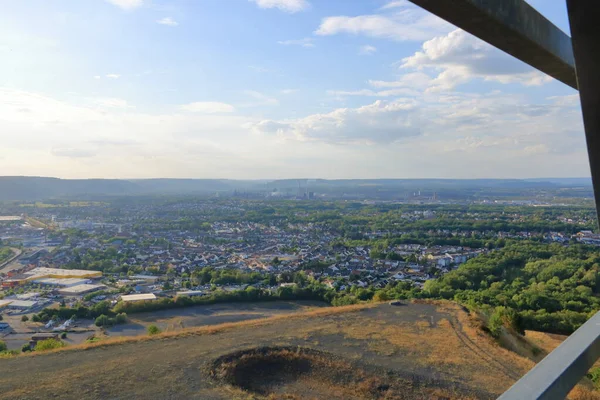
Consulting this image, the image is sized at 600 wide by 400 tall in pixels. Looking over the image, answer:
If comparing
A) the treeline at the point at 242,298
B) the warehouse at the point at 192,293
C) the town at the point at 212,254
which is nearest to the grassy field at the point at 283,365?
the town at the point at 212,254

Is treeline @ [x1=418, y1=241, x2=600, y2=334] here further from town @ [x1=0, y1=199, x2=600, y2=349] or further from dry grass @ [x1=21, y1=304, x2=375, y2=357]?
dry grass @ [x1=21, y1=304, x2=375, y2=357]

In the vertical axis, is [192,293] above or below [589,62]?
below

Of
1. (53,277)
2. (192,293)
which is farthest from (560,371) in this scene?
(53,277)

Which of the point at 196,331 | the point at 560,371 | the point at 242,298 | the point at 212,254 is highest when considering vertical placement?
the point at 560,371

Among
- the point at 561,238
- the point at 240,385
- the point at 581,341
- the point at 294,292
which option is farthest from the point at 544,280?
the point at 581,341

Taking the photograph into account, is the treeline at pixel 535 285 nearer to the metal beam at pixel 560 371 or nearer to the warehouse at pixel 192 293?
the warehouse at pixel 192 293

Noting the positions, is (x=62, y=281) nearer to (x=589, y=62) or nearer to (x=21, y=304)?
(x=21, y=304)

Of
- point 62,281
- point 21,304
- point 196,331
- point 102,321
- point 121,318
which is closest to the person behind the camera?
point 196,331

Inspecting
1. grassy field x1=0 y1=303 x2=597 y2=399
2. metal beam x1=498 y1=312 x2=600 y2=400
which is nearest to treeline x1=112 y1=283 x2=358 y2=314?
grassy field x1=0 y1=303 x2=597 y2=399
